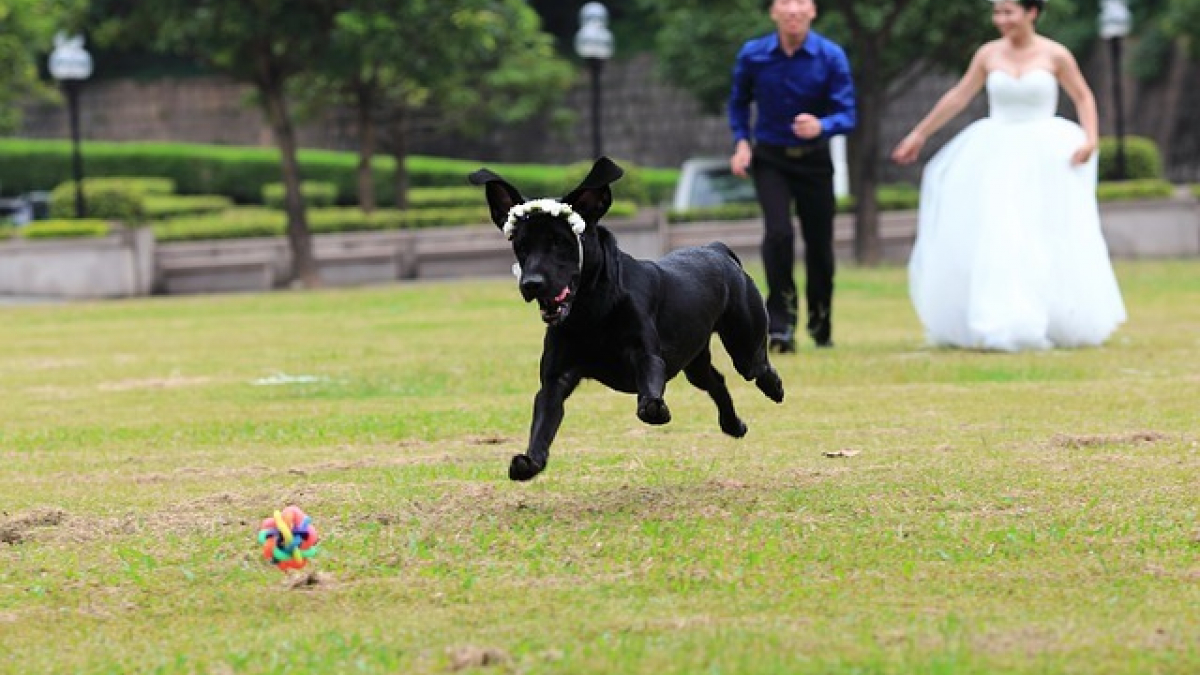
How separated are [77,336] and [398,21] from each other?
11627mm

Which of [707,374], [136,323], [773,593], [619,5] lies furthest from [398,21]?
[619,5]

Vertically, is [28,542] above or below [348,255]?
above

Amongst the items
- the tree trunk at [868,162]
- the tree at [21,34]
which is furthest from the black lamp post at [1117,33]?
the tree at [21,34]

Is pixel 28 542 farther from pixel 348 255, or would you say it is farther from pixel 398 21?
pixel 348 255

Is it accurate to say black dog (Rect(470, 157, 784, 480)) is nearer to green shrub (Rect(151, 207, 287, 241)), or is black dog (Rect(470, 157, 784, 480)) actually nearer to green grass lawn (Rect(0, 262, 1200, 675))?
green grass lawn (Rect(0, 262, 1200, 675))

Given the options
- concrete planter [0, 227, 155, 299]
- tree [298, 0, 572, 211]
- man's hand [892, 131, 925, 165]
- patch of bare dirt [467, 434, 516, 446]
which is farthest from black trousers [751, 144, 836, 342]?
concrete planter [0, 227, 155, 299]

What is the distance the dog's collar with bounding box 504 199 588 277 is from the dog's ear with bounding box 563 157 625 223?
0.08 meters

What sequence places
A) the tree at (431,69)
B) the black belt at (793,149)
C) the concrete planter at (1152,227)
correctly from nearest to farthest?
the black belt at (793,149)
the tree at (431,69)
the concrete planter at (1152,227)

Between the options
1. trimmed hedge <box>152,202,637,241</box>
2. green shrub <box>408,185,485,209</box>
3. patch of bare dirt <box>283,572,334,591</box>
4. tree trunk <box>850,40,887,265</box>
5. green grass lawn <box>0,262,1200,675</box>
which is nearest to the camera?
green grass lawn <box>0,262,1200,675</box>

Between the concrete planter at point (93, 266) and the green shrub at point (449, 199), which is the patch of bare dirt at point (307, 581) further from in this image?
the green shrub at point (449, 199)

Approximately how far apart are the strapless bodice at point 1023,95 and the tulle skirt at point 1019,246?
8cm

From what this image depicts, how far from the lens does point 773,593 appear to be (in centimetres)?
549

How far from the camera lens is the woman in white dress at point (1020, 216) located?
14219 millimetres

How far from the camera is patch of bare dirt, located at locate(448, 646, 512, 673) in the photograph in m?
4.75
